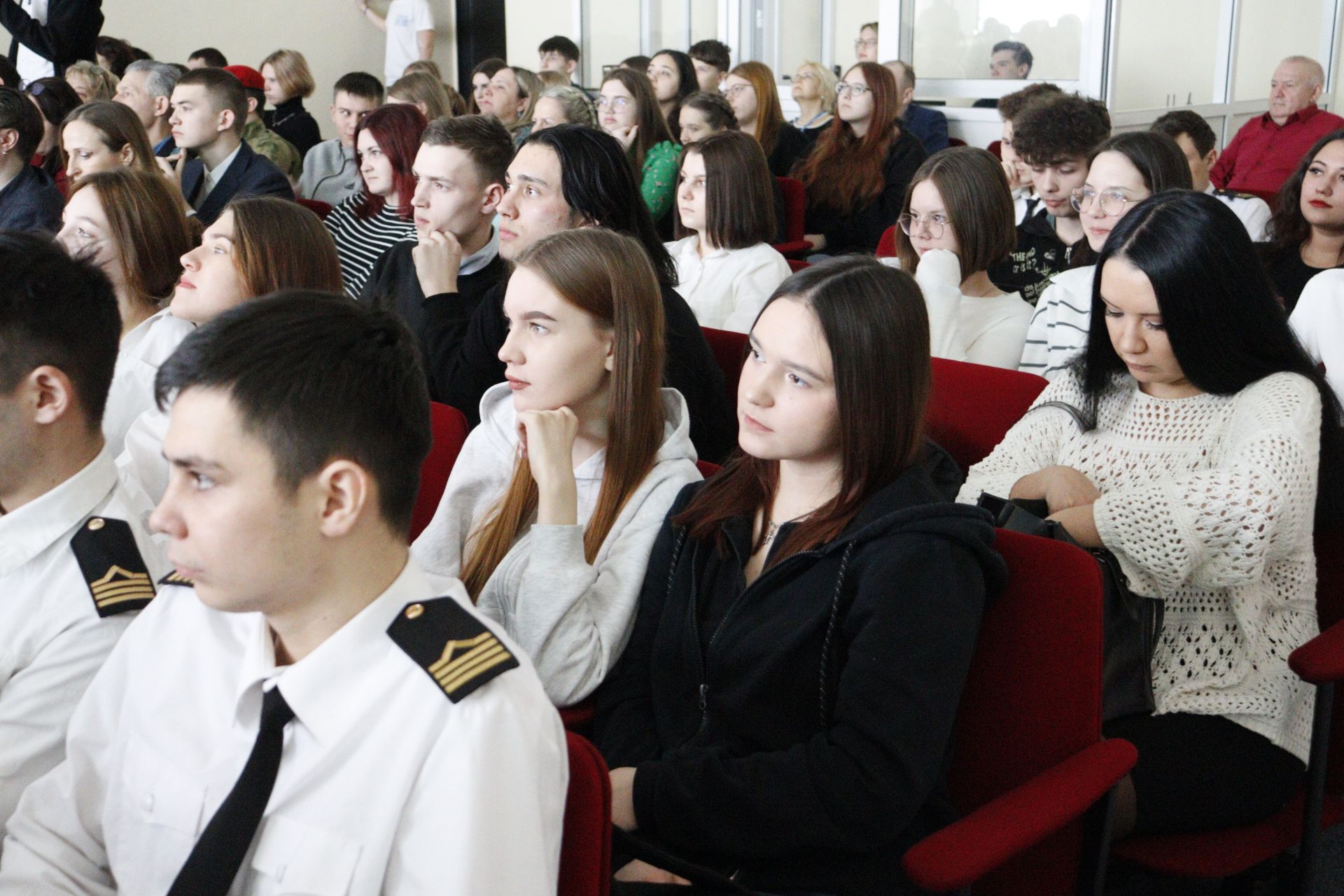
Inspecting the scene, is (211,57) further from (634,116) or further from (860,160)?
(860,160)

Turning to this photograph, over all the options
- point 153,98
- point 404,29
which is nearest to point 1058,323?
point 153,98

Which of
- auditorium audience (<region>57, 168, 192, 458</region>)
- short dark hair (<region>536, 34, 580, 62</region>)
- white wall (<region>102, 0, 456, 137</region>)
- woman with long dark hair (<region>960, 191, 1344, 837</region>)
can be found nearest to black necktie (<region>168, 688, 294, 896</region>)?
woman with long dark hair (<region>960, 191, 1344, 837</region>)

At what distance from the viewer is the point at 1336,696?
1.68 m

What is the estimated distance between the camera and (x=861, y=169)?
17.1ft

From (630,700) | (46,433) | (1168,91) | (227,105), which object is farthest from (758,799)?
(1168,91)

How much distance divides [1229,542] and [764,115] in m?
4.64

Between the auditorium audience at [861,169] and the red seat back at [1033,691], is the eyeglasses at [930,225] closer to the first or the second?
the red seat back at [1033,691]

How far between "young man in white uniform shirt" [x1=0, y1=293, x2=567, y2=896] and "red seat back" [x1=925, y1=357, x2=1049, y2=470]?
3.81 ft

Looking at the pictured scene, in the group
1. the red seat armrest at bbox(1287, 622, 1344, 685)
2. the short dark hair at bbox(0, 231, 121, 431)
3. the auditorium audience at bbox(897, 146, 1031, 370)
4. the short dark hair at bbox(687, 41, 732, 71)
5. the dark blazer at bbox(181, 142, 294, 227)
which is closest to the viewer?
the short dark hair at bbox(0, 231, 121, 431)

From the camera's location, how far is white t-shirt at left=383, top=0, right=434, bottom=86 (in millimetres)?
9102

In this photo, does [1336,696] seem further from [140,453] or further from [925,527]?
[140,453]

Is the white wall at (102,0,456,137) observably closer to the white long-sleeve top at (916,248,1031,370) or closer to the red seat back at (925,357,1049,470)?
the white long-sleeve top at (916,248,1031,370)

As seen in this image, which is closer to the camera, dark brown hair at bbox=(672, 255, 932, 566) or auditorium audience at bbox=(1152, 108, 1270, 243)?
dark brown hair at bbox=(672, 255, 932, 566)

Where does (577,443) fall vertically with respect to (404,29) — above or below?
below
